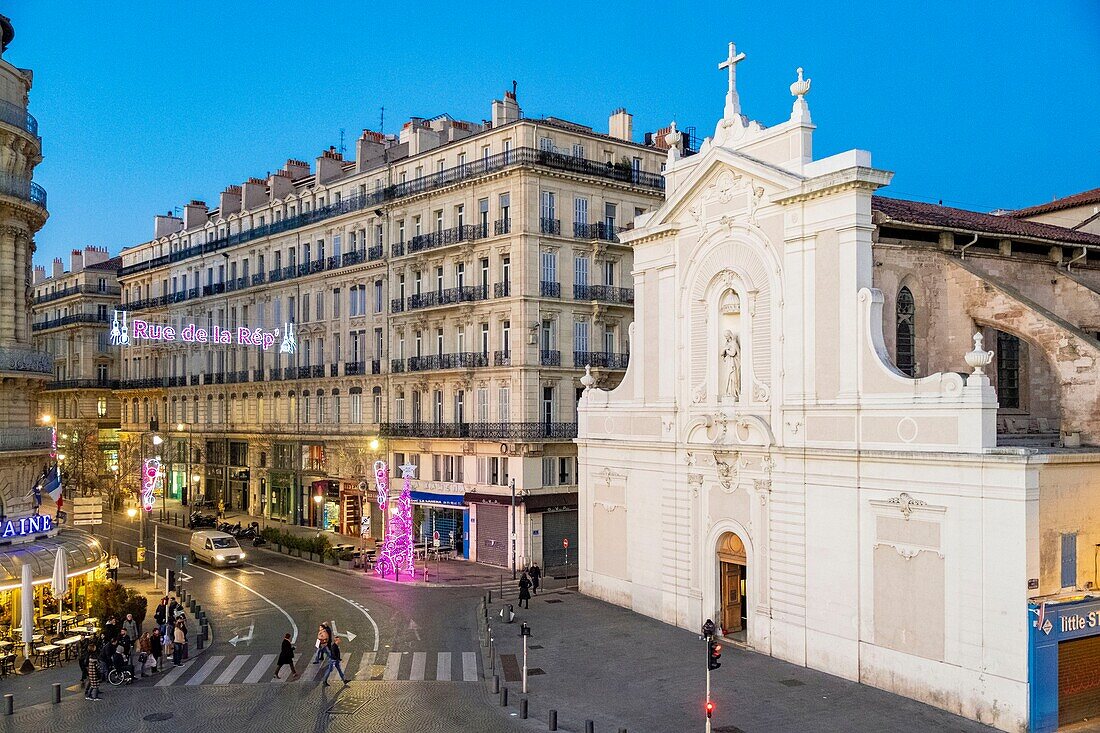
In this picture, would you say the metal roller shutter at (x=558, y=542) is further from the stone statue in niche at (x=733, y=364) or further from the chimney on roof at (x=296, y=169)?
the chimney on roof at (x=296, y=169)

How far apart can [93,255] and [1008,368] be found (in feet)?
282

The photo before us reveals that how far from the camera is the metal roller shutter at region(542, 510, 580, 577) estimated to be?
45.5m

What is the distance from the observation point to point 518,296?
44906 mm

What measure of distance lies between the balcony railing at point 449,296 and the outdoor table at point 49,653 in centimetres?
2452

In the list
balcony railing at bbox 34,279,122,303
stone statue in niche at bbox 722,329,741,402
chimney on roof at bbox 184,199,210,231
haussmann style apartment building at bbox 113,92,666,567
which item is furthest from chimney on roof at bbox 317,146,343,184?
stone statue in niche at bbox 722,329,741,402

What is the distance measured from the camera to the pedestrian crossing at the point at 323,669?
26719 mm

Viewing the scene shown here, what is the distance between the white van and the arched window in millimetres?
32326

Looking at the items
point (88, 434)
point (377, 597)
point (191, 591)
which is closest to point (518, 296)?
point (377, 597)

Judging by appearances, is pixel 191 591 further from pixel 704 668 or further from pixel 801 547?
pixel 801 547

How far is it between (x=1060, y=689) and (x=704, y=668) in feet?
30.3

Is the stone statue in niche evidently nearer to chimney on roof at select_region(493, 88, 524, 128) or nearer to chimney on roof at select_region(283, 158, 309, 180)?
chimney on roof at select_region(493, 88, 524, 128)

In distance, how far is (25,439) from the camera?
108ft

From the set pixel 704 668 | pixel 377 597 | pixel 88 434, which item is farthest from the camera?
pixel 88 434

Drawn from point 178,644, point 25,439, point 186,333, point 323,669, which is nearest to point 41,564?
point 25,439
